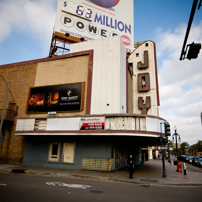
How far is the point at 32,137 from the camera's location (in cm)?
2047

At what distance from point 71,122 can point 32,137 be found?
6.29m

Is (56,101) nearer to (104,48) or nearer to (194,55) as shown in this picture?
(104,48)

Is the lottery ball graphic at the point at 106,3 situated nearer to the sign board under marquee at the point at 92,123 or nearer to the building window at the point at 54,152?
the sign board under marquee at the point at 92,123

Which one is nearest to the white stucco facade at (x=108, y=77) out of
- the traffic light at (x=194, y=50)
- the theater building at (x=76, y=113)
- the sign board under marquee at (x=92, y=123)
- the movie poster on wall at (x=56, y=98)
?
the theater building at (x=76, y=113)

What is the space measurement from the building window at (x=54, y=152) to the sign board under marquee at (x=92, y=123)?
4819mm

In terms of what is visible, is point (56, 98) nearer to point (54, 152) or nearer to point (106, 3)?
point (54, 152)

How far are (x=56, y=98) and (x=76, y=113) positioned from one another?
3.20 meters

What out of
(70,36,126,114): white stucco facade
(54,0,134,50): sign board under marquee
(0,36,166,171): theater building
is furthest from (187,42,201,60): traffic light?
(54,0,134,50): sign board under marquee

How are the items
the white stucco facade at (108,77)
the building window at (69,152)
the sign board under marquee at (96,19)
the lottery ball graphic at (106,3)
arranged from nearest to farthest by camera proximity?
the building window at (69,152), the white stucco facade at (108,77), the sign board under marquee at (96,19), the lottery ball graphic at (106,3)

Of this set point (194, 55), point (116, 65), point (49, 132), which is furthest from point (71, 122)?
point (194, 55)

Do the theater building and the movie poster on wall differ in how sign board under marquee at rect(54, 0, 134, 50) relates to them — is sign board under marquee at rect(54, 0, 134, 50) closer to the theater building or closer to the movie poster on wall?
the theater building

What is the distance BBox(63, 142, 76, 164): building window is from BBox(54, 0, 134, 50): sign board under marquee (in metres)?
17.7

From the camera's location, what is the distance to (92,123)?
1655 cm

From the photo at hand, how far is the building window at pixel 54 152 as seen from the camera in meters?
19.1
